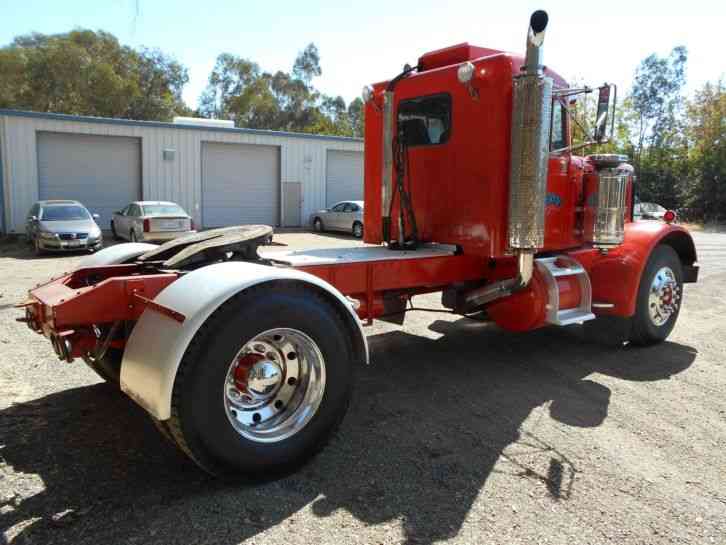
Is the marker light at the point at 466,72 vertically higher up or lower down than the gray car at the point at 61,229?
higher up

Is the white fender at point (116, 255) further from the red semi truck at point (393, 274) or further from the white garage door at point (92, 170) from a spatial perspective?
the white garage door at point (92, 170)

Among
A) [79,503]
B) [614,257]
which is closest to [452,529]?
[79,503]

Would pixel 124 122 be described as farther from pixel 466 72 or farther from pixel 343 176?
pixel 466 72

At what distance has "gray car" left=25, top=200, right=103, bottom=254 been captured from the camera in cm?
1572

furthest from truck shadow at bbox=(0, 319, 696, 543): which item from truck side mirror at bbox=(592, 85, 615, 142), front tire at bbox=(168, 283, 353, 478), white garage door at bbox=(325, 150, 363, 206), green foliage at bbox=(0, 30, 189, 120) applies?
green foliage at bbox=(0, 30, 189, 120)

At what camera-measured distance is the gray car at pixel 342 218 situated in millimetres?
22797

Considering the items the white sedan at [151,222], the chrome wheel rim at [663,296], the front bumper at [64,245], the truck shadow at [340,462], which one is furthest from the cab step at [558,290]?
the front bumper at [64,245]

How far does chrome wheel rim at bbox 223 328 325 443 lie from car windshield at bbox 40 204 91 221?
49.2 feet

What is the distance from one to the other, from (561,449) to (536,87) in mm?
2812

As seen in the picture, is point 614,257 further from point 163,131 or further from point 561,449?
point 163,131

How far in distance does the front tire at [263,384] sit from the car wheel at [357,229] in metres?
18.7

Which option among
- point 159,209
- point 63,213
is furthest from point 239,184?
point 63,213

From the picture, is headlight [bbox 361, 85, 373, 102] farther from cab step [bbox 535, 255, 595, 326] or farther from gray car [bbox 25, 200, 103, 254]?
gray car [bbox 25, 200, 103, 254]

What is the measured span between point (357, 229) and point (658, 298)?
53.7 ft
